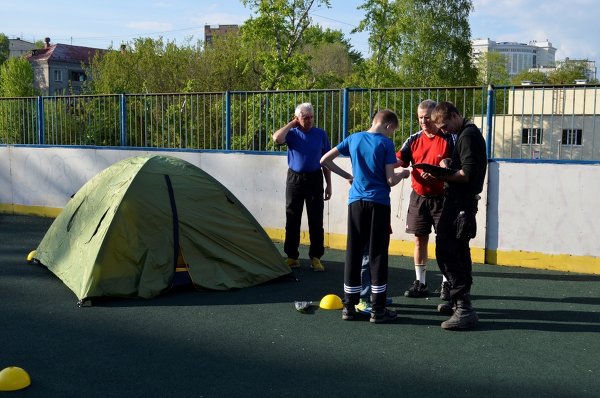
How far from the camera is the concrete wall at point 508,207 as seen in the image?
8.20 meters

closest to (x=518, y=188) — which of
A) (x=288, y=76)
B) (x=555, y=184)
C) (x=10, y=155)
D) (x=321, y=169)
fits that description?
(x=555, y=184)

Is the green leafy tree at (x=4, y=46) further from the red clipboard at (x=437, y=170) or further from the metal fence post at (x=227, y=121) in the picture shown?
the red clipboard at (x=437, y=170)

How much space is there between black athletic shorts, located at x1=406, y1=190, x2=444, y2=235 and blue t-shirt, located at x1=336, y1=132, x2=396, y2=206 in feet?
3.13

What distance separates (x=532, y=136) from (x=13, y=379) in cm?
684

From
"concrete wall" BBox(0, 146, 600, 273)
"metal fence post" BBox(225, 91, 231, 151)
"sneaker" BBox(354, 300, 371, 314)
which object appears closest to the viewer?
"sneaker" BBox(354, 300, 371, 314)

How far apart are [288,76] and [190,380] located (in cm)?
2323

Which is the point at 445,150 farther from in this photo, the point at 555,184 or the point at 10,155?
the point at 10,155

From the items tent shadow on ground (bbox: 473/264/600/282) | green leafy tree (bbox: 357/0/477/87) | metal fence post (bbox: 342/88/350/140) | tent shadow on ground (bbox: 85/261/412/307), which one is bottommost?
tent shadow on ground (bbox: 85/261/412/307)

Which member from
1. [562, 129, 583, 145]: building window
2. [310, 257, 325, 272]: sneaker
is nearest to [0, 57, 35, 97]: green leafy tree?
[310, 257, 325, 272]: sneaker

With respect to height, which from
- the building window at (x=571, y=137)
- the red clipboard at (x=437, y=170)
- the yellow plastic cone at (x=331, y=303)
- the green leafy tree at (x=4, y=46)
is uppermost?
the green leafy tree at (x=4, y=46)

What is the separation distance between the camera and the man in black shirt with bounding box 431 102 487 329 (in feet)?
18.2

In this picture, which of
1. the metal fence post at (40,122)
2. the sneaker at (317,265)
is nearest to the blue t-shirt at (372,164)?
the sneaker at (317,265)

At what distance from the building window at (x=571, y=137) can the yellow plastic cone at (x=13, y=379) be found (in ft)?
22.2

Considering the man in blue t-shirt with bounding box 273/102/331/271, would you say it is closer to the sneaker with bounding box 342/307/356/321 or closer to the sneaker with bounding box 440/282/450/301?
the sneaker with bounding box 440/282/450/301
